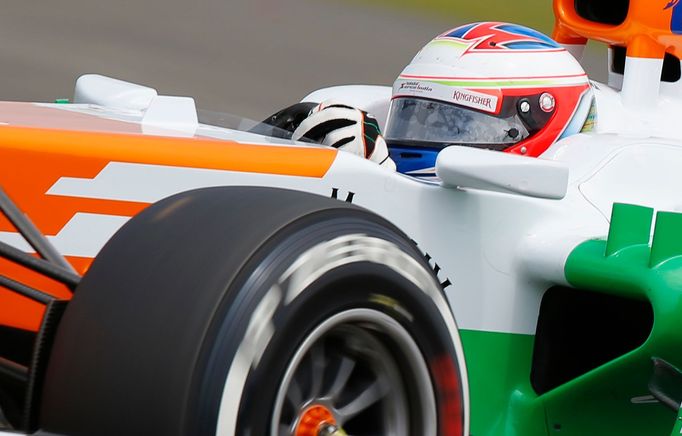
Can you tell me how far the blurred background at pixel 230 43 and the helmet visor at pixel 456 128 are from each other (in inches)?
165

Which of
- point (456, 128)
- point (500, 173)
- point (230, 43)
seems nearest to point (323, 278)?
point (500, 173)

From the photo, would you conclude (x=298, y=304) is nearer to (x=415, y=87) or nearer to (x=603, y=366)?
(x=603, y=366)

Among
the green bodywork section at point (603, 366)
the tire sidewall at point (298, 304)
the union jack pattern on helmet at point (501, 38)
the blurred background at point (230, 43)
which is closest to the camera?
the tire sidewall at point (298, 304)

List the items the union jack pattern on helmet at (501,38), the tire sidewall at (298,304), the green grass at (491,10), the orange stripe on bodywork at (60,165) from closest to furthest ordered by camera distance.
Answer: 1. the tire sidewall at (298,304)
2. the orange stripe on bodywork at (60,165)
3. the union jack pattern on helmet at (501,38)
4. the green grass at (491,10)

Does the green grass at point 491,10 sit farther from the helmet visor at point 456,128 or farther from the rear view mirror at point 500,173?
the rear view mirror at point 500,173

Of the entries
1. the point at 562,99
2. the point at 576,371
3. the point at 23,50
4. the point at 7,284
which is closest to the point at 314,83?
the point at 23,50

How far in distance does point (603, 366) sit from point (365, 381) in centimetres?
103

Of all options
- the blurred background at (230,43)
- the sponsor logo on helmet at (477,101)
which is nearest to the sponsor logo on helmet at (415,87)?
the sponsor logo on helmet at (477,101)

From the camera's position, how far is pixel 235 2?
10.2 metres

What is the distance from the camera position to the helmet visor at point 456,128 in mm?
3658

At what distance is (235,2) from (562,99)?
22.1 ft

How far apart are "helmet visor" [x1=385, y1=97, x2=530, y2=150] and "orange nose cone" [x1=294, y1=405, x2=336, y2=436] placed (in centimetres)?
174

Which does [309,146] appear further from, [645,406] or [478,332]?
[645,406]

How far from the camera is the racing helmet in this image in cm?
367
